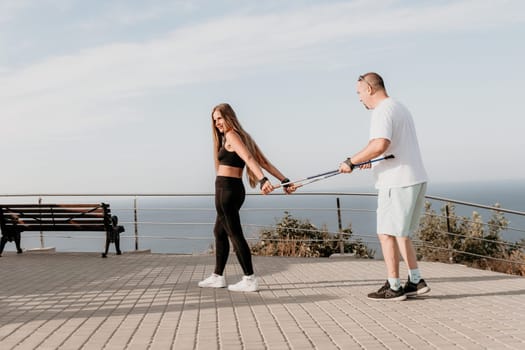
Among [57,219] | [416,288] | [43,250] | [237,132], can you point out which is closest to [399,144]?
[416,288]

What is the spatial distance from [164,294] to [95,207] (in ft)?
14.9

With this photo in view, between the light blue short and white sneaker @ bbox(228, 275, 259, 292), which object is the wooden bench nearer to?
white sneaker @ bbox(228, 275, 259, 292)

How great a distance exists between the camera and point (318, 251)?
15289mm

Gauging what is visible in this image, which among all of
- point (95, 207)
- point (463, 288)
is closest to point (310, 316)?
point (463, 288)

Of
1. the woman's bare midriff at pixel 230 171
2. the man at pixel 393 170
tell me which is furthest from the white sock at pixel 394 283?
the woman's bare midriff at pixel 230 171

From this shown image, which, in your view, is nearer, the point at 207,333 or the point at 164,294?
the point at 207,333

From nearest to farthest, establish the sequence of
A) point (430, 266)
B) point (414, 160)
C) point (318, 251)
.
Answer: point (414, 160)
point (430, 266)
point (318, 251)

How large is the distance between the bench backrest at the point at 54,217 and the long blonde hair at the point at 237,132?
15.5ft

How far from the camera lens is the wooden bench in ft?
35.8

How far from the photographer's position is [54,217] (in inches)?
436

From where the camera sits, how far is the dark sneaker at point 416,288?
6059mm

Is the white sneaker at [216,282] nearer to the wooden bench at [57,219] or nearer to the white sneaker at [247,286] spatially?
the white sneaker at [247,286]

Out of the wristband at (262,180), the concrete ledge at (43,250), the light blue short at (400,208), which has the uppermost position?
the wristband at (262,180)

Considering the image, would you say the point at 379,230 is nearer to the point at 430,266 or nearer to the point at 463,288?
the point at 463,288
